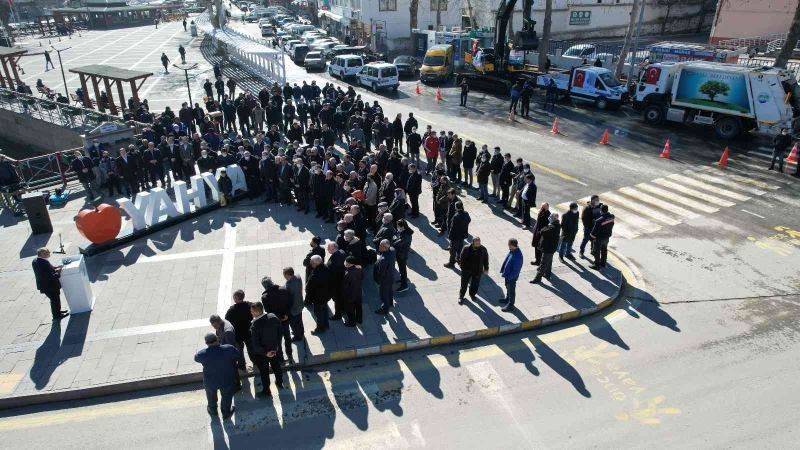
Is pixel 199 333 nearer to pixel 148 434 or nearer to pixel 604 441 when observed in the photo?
pixel 148 434

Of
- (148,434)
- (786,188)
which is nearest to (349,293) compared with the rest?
(148,434)

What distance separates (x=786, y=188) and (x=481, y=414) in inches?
580

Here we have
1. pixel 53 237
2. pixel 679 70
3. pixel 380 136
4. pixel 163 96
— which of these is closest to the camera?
pixel 53 237

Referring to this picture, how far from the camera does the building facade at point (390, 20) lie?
1844 inches

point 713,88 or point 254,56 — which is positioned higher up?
point 713,88

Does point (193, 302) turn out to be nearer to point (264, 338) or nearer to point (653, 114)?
point (264, 338)

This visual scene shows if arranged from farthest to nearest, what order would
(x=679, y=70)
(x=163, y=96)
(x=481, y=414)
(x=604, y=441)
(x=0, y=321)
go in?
(x=163, y=96) < (x=679, y=70) < (x=0, y=321) < (x=481, y=414) < (x=604, y=441)

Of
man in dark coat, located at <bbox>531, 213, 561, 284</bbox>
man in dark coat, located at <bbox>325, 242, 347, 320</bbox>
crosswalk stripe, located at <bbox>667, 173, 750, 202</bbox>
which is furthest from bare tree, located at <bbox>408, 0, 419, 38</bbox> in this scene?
man in dark coat, located at <bbox>325, 242, 347, 320</bbox>

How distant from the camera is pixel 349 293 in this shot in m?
9.02

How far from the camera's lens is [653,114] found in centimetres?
2391

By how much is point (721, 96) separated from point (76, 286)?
23.0 meters

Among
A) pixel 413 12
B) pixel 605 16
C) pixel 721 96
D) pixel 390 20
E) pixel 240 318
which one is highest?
pixel 413 12

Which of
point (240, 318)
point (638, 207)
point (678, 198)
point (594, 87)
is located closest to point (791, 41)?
point (594, 87)

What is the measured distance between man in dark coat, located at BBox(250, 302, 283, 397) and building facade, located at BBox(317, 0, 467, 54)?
41.8m
